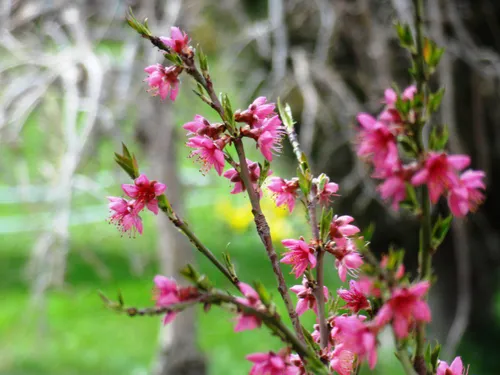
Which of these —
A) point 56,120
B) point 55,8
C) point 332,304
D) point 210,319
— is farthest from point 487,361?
point 332,304

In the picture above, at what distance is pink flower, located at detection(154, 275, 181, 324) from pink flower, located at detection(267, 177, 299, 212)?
0.16 m

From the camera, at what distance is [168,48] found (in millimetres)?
493

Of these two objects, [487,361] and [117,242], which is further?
[117,242]

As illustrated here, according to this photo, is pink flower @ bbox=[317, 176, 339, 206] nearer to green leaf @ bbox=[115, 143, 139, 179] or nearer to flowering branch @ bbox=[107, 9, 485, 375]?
flowering branch @ bbox=[107, 9, 485, 375]

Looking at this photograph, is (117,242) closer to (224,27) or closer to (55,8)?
(224,27)

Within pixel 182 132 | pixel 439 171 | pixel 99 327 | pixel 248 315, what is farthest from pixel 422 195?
pixel 99 327

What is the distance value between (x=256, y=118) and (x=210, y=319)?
3001mm

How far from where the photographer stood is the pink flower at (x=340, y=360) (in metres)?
0.47

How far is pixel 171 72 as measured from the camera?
50 cm

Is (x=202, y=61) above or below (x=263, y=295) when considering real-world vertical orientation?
above

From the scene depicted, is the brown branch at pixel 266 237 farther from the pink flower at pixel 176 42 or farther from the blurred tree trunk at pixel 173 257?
the blurred tree trunk at pixel 173 257

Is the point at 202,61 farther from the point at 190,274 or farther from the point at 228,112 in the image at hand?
the point at 190,274

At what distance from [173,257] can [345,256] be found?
5.26ft

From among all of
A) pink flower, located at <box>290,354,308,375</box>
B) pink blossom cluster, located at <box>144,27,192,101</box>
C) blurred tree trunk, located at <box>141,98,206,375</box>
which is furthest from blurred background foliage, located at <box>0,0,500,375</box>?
pink flower, located at <box>290,354,308,375</box>
